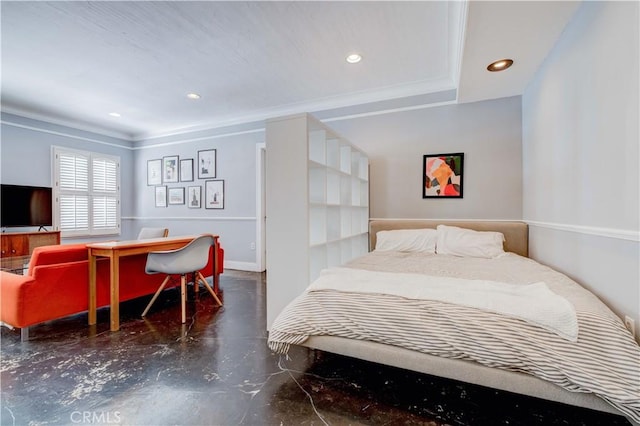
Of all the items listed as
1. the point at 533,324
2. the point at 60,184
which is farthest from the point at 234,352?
the point at 60,184

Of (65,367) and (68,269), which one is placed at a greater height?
(68,269)

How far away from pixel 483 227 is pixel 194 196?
4.81 meters

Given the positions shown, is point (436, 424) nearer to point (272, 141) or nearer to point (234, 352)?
point (234, 352)

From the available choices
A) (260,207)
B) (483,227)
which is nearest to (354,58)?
(483,227)

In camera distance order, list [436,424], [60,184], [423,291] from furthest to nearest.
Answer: [60,184] < [423,291] < [436,424]

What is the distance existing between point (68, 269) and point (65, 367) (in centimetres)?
94

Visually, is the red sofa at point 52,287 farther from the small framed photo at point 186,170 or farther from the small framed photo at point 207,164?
the small framed photo at point 186,170

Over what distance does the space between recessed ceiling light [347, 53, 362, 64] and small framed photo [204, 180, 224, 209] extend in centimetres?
311

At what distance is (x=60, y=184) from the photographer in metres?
4.82

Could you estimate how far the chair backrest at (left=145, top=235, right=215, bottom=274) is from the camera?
8.83 ft

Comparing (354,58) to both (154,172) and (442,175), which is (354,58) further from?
(154,172)

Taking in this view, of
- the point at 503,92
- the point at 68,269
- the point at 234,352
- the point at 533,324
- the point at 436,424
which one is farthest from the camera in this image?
the point at 503,92

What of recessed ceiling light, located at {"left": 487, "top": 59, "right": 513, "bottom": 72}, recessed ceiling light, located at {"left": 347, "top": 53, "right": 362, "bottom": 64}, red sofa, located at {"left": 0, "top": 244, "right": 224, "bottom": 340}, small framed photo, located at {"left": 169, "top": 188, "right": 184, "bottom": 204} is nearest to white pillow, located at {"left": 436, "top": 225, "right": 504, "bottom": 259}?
recessed ceiling light, located at {"left": 487, "top": 59, "right": 513, "bottom": 72}

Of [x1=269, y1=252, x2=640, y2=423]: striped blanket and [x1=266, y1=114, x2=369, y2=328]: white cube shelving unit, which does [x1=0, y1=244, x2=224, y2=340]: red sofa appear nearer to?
[x1=266, y1=114, x2=369, y2=328]: white cube shelving unit
